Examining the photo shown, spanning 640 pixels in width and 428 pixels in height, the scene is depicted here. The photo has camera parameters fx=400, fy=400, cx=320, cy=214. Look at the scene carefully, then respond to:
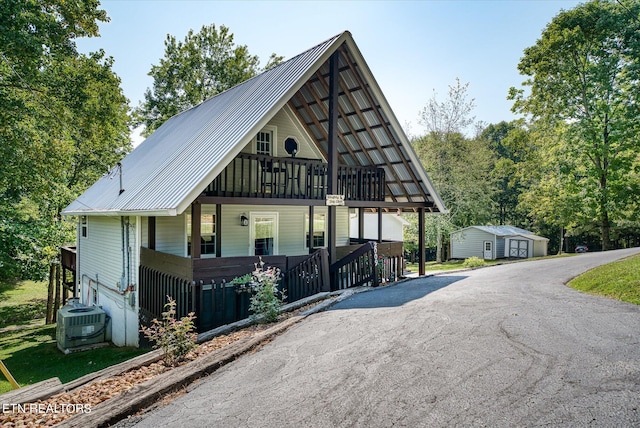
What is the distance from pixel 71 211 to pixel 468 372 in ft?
55.4

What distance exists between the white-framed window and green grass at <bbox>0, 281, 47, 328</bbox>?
1650cm

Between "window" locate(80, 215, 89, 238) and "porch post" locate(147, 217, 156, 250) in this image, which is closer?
"porch post" locate(147, 217, 156, 250)

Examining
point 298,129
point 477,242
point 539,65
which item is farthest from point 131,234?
point 477,242

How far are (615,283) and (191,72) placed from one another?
31.9 meters

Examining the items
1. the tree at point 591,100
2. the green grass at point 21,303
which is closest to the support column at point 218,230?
the green grass at point 21,303

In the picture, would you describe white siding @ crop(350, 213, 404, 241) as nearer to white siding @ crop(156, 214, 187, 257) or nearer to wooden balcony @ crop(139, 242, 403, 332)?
wooden balcony @ crop(139, 242, 403, 332)

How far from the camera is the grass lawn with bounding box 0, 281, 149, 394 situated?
34.6ft

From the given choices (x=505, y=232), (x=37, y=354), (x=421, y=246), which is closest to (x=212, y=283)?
(x=37, y=354)

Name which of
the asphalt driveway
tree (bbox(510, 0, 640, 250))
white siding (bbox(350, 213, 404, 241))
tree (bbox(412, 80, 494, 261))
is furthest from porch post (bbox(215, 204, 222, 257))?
tree (bbox(510, 0, 640, 250))

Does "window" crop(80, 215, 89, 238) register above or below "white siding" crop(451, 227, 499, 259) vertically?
above

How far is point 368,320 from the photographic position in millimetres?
8008

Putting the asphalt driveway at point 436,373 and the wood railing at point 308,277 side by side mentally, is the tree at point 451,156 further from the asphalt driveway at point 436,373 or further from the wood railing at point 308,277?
the asphalt driveway at point 436,373

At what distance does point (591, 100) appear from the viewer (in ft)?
89.2

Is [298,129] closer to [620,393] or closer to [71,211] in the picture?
[71,211]
